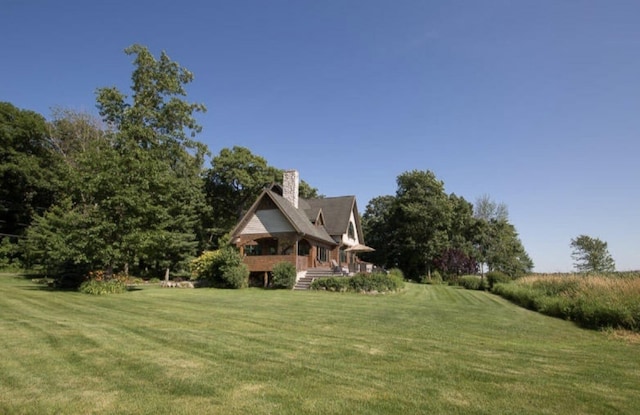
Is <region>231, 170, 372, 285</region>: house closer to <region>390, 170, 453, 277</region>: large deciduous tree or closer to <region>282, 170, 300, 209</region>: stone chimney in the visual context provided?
<region>282, 170, 300, 209</region>: stone chimney

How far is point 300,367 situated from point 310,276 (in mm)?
18496

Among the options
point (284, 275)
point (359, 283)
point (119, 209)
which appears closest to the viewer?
point (119, 209)

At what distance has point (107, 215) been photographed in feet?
57.1

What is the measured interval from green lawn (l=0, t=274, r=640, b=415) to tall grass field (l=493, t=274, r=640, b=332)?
1.51 metres

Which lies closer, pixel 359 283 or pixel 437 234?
pixel 359 283

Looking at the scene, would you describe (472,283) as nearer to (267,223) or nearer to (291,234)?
(291,234)

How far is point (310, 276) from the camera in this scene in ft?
78.2

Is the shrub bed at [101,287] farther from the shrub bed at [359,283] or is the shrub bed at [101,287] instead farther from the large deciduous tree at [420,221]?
the large deciduous tree at [420,221]

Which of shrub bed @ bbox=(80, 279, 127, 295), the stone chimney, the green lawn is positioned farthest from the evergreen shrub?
the green lawn

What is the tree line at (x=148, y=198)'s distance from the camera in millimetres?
17500

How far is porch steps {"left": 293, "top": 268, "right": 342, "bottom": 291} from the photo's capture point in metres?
22.1

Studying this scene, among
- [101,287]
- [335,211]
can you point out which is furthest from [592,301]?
[335,211]

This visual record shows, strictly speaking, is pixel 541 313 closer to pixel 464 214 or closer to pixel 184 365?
pixel 184 365

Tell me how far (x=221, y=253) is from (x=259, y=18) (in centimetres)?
1365
